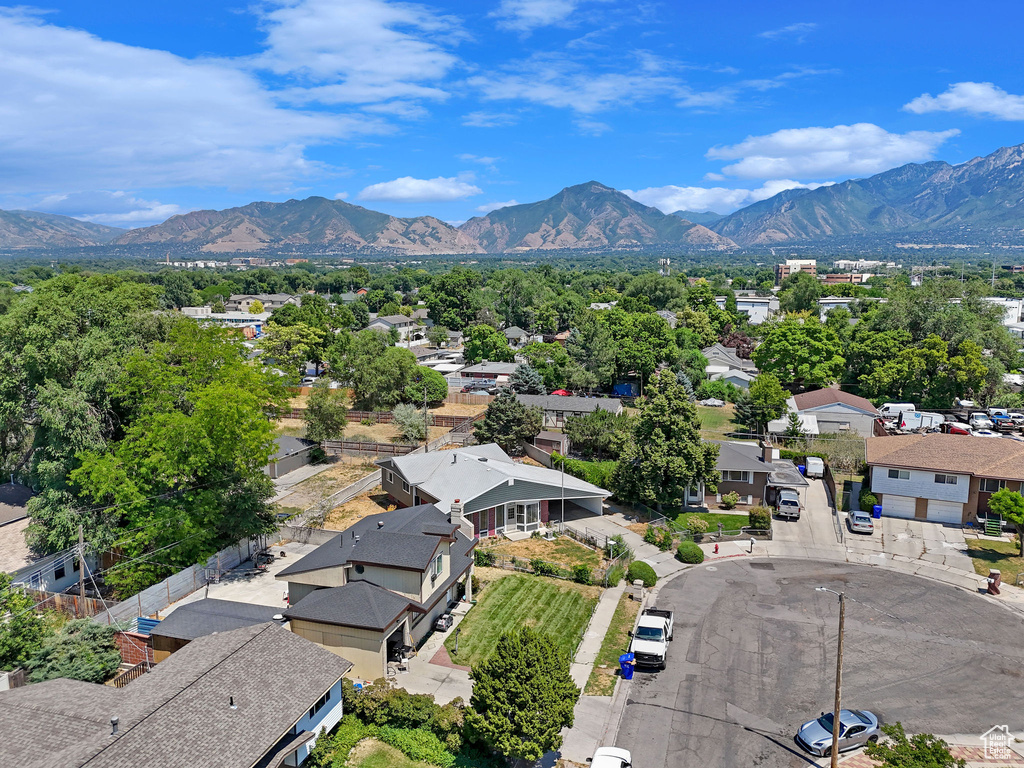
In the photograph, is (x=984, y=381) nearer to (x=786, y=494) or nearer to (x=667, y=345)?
(x=667, y=345)

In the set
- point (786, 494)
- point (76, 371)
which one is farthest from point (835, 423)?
point (76, 371)

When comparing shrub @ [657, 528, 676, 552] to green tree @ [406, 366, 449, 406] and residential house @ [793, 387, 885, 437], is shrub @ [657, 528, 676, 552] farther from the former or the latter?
green tree @ [406, 366, 449, 406]

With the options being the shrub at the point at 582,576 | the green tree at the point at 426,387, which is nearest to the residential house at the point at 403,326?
the green tree at the point at 426,387

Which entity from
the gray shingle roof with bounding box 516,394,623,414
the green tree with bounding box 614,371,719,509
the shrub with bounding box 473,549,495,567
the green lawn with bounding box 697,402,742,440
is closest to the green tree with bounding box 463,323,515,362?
the gray shingle roof with bounding box 516,394,623,414

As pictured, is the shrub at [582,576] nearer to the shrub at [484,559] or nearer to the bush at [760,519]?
the shrub at [484,559]

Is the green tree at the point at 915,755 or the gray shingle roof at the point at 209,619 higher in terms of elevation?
the green tree at the point at 915,755

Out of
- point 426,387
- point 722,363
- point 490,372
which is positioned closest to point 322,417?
point 426,387
